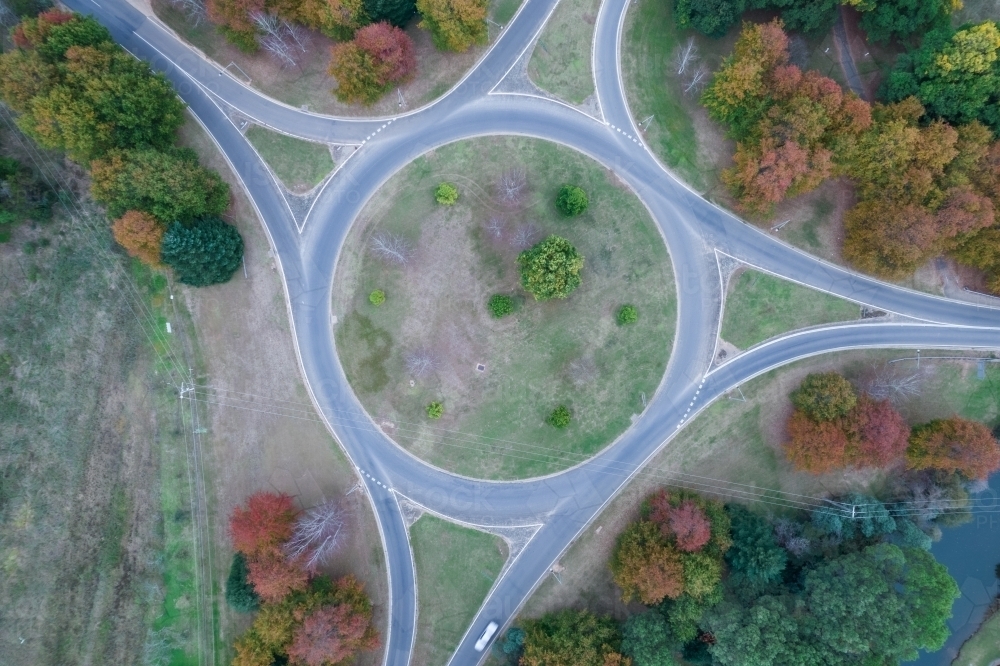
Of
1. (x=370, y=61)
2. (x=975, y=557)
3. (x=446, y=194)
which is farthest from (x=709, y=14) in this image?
(x=975, y=557)

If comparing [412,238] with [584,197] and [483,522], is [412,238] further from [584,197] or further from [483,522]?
[483,522]

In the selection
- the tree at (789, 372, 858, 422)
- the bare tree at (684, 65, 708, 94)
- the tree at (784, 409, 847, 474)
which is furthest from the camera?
the bare tree at (684, 65, 708, 94)

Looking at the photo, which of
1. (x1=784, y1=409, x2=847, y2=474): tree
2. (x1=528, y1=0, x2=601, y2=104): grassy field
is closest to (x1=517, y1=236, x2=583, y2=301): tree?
(x1=528, y1=0, x2=601, y2=104): grassy field

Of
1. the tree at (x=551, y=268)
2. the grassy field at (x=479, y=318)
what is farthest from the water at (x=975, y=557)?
the tree at (x=551, y=268)

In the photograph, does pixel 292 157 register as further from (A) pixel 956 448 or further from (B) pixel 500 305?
(A) pixel 956 448

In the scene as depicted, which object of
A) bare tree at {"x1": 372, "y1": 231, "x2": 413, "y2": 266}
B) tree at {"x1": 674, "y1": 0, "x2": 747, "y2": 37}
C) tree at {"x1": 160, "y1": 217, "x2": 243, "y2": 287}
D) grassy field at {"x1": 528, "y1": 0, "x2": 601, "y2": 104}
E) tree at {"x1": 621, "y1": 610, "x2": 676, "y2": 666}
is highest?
tree at {"x1": 674, "y1": 0, "x2": 747, "y2": 37}

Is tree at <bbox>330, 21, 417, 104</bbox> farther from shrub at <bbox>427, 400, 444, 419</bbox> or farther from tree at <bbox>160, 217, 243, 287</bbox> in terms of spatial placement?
shrub at <bbox>427, 400, 444, 419</bbox>
